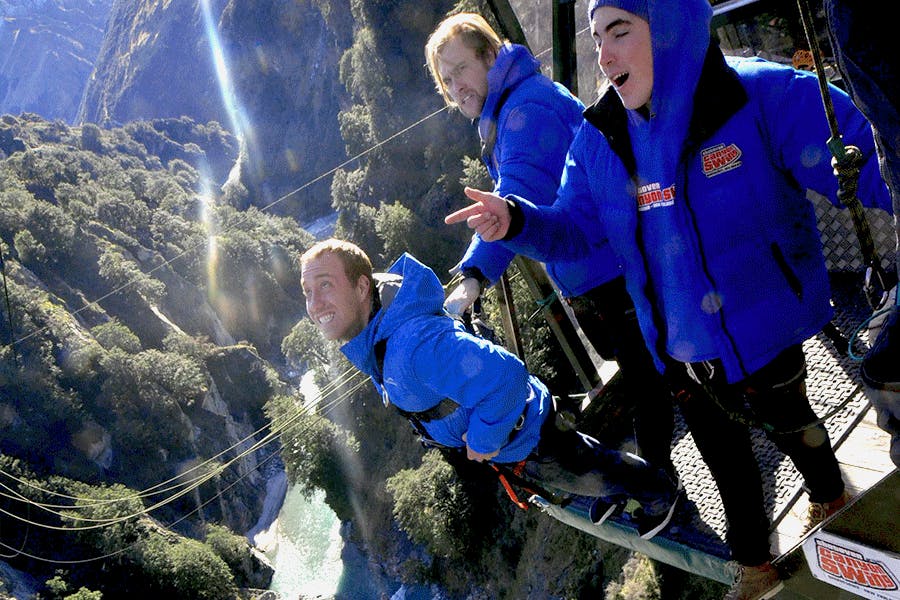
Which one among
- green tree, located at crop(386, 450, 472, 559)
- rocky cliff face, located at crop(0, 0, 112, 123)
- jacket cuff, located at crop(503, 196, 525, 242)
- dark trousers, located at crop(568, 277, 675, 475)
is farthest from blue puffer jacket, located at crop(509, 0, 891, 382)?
rocky cliff face, located at crop(0, 0, 112, 123)

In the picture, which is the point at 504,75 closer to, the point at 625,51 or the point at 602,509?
the point at 625,51

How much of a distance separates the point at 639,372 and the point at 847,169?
1.47m

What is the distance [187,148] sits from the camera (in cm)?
10281

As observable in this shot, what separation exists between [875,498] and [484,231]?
1433 mm

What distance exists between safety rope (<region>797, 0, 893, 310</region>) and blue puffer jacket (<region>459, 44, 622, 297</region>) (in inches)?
39.0

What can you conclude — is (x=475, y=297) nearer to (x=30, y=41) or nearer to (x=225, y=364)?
(x=225, y=364)

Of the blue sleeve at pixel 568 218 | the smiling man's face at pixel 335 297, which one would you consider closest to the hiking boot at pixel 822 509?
the blue sleeve at pixel 568 218

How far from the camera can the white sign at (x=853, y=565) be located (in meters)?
1.91

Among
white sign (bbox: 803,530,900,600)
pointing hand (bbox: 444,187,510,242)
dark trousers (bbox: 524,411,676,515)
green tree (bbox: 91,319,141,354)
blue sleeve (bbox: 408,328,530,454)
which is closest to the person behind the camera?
white sign (bbox: 803,530,900,600)

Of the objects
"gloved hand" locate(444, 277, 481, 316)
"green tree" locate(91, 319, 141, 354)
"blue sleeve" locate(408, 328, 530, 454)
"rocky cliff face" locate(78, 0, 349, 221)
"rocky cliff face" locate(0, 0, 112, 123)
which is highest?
"rocky cliff face" locate(0, 0, 112, 123)

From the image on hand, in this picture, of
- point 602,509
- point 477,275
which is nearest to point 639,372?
point 602,509

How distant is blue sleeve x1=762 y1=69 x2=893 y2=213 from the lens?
1.55 metres

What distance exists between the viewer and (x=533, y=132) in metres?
2.54

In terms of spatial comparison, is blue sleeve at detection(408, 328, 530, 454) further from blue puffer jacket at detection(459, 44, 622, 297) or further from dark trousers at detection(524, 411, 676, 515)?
blue puffer jacket at detection(459, 44, 622, 297)
